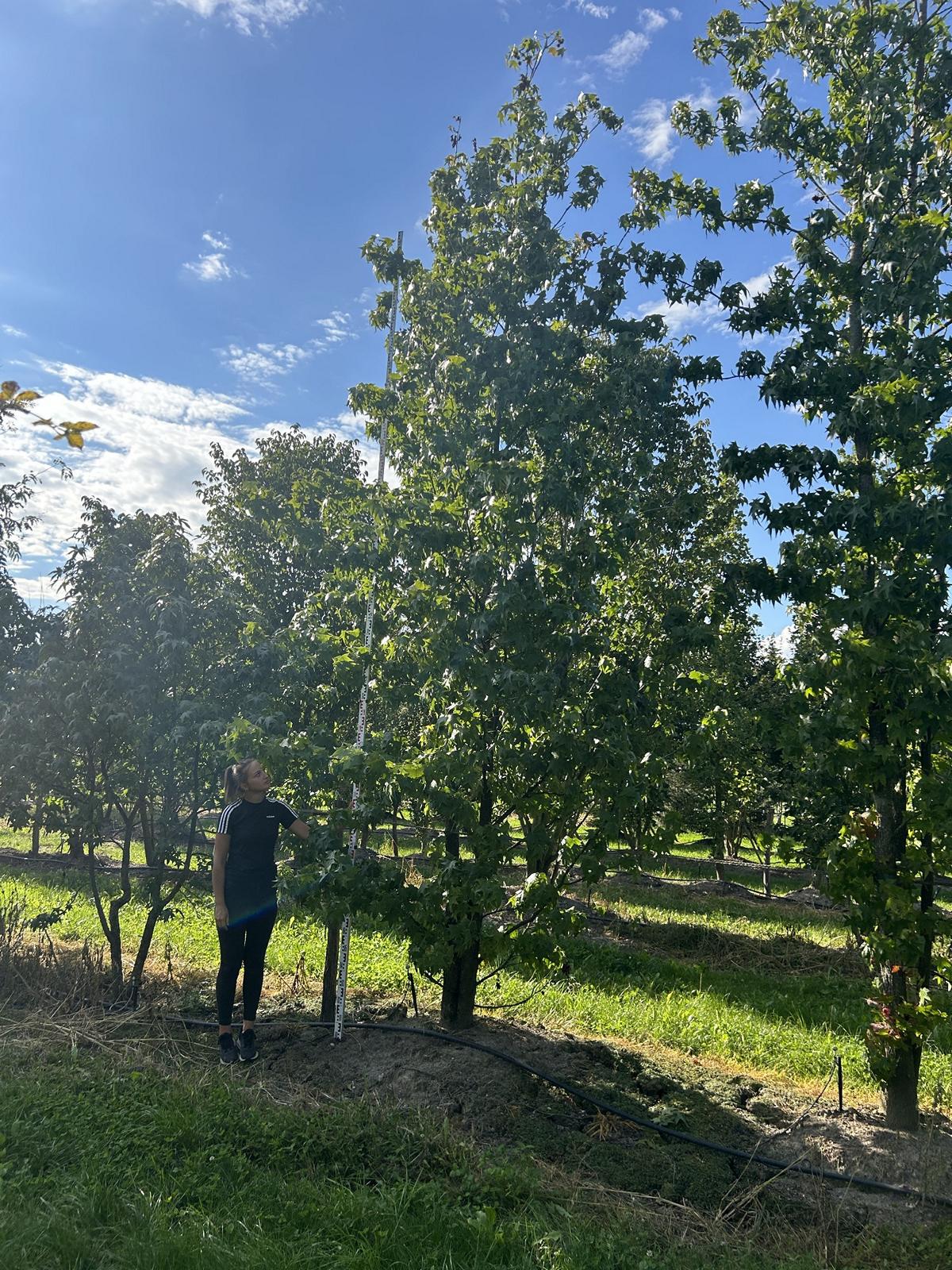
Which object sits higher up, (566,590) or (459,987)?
(566,590)

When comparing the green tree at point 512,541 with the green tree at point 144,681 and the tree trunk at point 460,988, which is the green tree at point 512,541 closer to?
the tree trunk at point 460,988

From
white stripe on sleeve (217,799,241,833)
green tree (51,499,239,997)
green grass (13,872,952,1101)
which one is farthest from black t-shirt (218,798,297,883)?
green grass (13,872,952,1101)

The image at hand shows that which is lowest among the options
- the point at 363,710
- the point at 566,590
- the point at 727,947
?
the point at 727,947

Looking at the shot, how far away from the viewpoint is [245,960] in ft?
16.6

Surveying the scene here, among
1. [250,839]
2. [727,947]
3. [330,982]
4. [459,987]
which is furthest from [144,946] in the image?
[727,947]

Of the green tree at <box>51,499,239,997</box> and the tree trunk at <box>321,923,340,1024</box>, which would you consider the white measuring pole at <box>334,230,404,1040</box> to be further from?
the green tree at <box>51,499,239,997</box>

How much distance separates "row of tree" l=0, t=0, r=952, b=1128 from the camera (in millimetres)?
4441

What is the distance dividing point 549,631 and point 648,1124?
2741mm

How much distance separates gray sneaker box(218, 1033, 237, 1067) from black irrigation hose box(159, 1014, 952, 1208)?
637mm

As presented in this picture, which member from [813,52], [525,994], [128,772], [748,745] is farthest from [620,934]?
[813,52]

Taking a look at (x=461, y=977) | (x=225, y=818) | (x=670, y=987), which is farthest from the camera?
(x=670, y=987)

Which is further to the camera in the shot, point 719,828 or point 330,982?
point 719,828

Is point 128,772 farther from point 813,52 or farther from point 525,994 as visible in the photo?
point 813,52

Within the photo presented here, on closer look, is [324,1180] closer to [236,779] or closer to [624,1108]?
[624,1108]
